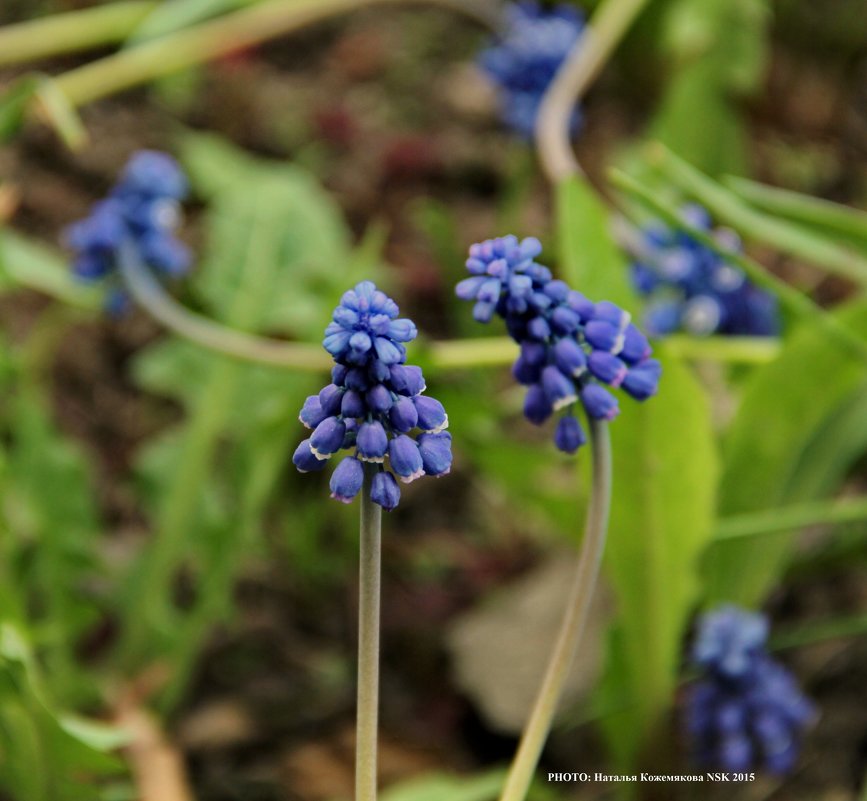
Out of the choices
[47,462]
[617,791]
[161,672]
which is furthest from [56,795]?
[617,791]

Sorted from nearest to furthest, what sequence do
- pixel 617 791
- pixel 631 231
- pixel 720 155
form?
pixel 617 791 < pixel 631 231 < pixel 720 155

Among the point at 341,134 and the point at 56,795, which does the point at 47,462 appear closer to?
the point at 56,795

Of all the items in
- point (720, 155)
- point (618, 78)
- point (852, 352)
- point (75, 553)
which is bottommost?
point (75, 553)

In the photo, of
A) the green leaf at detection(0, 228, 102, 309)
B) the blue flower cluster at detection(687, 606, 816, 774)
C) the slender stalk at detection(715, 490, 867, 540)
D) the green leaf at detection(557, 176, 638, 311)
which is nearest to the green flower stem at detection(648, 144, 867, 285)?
the green leaf at detection(557, 176, 638, 311)

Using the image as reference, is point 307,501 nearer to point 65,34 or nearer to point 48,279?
point 48,279

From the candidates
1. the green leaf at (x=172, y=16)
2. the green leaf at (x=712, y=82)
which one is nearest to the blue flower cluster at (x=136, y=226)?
the green leaf at (x=172, y=16)

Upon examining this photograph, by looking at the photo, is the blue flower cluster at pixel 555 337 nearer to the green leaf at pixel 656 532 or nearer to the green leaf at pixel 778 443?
the green leaf at pixel 656 532
